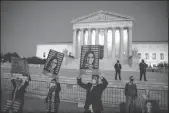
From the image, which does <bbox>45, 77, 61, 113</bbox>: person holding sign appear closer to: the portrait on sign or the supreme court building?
the portrait on sign

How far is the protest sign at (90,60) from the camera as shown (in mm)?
5285

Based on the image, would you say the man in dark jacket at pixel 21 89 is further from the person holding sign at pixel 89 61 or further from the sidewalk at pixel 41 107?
the person holding sign at pixel 89 61

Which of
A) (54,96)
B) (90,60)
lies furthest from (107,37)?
(54,96)

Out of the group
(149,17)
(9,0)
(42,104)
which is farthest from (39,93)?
(149,17)

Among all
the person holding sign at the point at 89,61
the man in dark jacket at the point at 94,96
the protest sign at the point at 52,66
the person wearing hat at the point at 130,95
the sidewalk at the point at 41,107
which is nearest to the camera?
the person wearing hat at the point at 130,95

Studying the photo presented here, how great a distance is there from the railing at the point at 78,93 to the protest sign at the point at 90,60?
2.60 feet

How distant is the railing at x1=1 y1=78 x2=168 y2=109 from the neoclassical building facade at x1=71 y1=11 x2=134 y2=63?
1158 centimetres

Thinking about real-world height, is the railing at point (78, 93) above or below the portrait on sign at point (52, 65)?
below

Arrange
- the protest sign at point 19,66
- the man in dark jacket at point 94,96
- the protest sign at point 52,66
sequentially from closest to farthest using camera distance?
the man in dark jacket at point 94,96
the protest sign at point 52,66
the protest sign at point 19,66

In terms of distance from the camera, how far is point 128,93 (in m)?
4.71

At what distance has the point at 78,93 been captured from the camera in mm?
5535

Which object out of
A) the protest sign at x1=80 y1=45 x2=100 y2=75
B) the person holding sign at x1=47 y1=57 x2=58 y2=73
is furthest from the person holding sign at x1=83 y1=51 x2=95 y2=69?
the person holding sign at x1=47 y1=57 x2=58 y2=73

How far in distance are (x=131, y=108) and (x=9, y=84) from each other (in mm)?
5230

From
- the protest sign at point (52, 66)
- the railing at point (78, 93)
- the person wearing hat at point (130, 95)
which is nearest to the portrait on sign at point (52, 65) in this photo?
the protest sign at point (52, 66)
